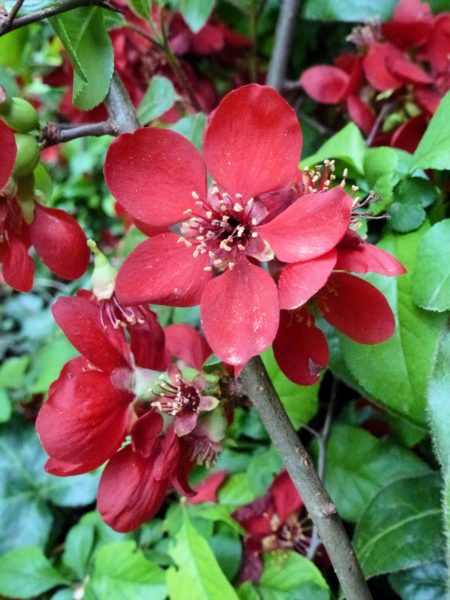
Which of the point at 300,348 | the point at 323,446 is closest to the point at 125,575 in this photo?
the point at 323,446

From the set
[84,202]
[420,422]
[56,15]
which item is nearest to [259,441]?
[420,422]

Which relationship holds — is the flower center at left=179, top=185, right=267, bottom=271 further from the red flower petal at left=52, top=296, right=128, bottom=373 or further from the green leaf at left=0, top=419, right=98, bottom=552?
the green leaf at left=0, top=419, right=98, bottom=552

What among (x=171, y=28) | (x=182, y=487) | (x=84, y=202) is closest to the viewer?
(x=182, y=487)

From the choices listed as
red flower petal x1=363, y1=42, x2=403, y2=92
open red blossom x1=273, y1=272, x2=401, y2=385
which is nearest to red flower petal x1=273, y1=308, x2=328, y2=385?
open red blossom x1=273, y1=272, x2=401, y2=385

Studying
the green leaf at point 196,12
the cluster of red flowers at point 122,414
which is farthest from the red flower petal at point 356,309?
the green leaf at point 196,12

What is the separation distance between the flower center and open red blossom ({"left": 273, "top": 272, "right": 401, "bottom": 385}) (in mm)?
55

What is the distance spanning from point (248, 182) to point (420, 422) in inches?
9.6

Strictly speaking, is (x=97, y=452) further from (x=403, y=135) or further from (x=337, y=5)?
(x=337, y=5)

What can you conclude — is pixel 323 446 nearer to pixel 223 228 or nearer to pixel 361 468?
pixel 361 468

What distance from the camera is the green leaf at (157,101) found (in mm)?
660

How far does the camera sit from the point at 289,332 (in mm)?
486

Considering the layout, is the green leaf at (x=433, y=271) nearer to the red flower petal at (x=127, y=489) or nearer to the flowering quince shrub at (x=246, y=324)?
the flowering quince shrub at (x=246, y=324)

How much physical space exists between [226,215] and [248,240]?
0.08 ft

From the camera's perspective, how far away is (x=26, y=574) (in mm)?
761
